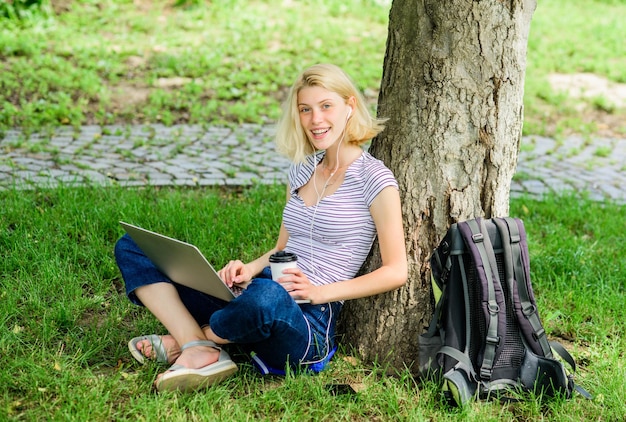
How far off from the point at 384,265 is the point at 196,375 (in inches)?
32.4

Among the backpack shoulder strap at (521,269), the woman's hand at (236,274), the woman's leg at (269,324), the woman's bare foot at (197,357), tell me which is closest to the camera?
the woman's leg at (269,324)

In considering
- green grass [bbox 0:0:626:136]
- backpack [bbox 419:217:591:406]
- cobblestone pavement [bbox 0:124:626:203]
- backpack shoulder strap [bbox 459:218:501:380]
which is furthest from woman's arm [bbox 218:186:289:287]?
green grass [bbox 0:0:626:136]

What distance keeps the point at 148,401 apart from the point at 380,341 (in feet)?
3.29

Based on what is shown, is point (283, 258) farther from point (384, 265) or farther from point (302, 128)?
point (302, 128)

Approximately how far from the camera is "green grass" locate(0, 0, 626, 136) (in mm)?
7480

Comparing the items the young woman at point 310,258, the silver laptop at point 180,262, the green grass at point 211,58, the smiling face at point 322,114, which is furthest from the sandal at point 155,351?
the green grass at point 211,58

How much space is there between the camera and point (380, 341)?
3.20 metres

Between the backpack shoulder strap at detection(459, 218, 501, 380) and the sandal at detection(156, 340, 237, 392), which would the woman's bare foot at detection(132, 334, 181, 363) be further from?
the backpack shoulder strap at detection(459, 218, 501, 380)

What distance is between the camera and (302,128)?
313cm

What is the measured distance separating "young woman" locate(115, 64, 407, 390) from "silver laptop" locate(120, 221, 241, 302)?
0.07m

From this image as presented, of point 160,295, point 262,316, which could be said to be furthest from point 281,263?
point 160,295

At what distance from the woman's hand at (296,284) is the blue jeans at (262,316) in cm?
5

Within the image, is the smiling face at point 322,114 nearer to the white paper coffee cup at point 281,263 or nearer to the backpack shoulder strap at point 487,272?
the white paper coffee cup at point 281,263

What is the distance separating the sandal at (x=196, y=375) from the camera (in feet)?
9.12
